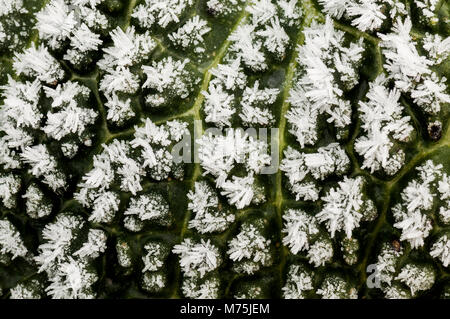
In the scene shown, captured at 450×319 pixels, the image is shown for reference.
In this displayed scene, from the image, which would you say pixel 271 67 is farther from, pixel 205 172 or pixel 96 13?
pixel 96 13

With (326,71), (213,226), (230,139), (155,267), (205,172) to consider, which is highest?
(326,71)

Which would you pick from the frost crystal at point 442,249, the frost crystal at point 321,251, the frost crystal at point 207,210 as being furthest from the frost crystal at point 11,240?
the frost crystal at point 442,249

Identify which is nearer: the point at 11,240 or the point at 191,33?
the point at 191,33

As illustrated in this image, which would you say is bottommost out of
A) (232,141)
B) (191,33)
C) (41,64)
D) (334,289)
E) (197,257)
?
(334,289)

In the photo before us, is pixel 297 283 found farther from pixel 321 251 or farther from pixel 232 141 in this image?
pixel 232 141

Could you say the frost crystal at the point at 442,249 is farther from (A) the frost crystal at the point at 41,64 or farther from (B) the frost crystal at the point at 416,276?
(A) the frost crystal at the point at 41,64

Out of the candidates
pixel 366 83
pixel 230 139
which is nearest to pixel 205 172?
pixel 230 139

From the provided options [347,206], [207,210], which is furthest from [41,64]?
[347,206]

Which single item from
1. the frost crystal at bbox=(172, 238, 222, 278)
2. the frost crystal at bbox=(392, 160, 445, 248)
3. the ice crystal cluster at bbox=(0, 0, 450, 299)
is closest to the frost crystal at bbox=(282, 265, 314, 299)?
the ice crystal cluster at bbox=(0, 0, 450, 299)
